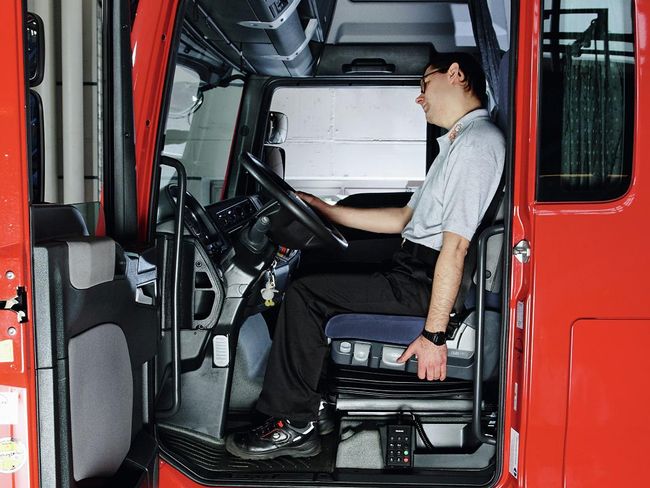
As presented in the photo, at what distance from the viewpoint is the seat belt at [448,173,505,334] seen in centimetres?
221

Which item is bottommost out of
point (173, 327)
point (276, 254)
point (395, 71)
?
point (173, 327)

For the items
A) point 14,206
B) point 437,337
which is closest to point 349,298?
point 437,337

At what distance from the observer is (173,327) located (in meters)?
2.22

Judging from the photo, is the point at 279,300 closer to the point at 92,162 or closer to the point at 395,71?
the point at 92,162

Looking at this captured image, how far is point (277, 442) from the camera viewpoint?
236cm

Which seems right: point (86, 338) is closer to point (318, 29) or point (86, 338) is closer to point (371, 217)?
point (371, 217)

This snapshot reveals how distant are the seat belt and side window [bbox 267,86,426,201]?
A: 193cm

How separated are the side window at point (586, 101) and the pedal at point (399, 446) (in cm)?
87

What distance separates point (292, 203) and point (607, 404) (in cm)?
103

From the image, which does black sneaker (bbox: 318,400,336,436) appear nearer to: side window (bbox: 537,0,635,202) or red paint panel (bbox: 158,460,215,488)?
red paint panel (bbox: 158,460,215,488)

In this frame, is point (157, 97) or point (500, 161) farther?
point (500, 161)

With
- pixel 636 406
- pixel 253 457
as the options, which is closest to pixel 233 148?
pixel 253 457

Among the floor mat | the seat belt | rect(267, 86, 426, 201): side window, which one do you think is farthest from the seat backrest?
rect(267, 86, 426, 201): side window

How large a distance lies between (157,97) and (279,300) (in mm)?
1042
